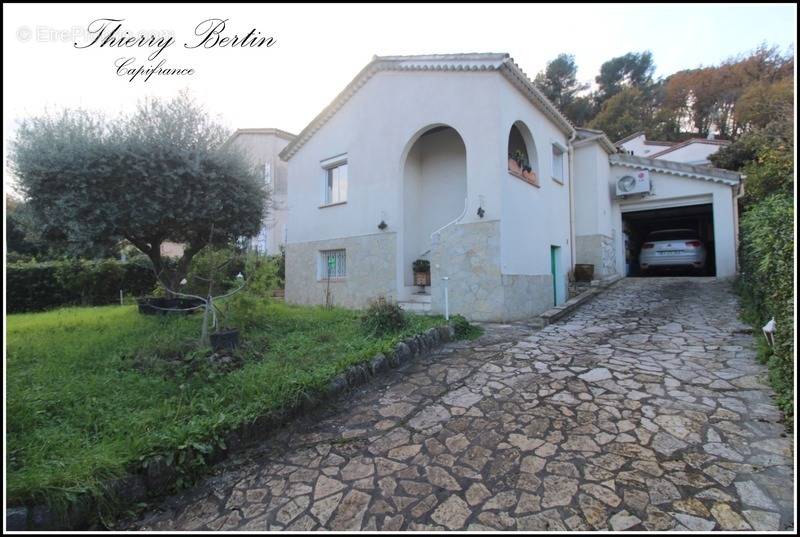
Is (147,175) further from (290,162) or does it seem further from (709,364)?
(709,364)

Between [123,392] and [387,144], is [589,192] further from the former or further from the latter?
[123,392]

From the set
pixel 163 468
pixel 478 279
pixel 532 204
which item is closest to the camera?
pixel 163 468

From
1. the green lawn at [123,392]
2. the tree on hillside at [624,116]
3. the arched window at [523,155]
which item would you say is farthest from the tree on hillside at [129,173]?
the tree on hillside at [624,116]

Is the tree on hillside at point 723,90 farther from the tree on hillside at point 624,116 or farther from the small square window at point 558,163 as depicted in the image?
the small square window at point 558,163

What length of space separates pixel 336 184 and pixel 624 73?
1158 inches

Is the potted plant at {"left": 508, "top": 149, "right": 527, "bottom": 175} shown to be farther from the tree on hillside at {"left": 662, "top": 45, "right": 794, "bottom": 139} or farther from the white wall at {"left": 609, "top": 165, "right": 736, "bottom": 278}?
the tree on hillside at {"left": 662, "top": 45, "right": 794, "bottom": 139}

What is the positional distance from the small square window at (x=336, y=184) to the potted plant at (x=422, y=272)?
3062mm

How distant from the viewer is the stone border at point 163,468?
7.71 ft

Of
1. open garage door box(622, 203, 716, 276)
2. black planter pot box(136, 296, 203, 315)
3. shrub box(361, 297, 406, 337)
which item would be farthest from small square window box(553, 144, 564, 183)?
black planter pot box(136, 296, 203, 315)

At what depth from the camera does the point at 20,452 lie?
9.11 feet

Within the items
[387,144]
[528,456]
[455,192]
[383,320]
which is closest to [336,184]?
[387,144]

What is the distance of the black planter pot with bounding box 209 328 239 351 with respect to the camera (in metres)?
5.30

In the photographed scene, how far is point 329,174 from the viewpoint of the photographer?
1162 centimetres

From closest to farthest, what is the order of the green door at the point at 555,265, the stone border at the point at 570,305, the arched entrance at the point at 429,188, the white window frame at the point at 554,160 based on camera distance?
the stone border at the point at 570,305
the arched entrance at the point at 429,188
the green door at the point at 555,265
the white window frame at the point at 554,160
